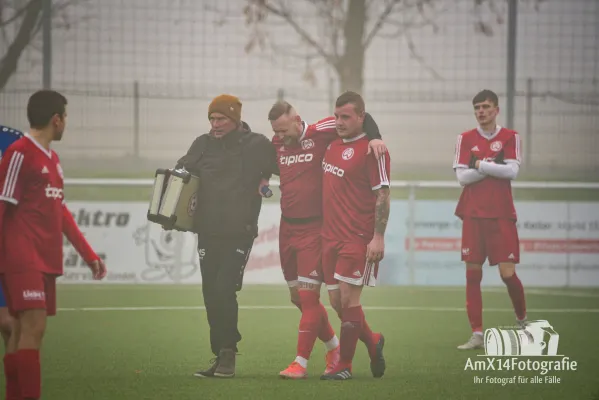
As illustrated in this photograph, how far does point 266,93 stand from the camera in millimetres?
16891

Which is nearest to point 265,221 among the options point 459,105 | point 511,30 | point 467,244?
point 459,105

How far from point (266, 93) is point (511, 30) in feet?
11.0

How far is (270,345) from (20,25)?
786 centimetres

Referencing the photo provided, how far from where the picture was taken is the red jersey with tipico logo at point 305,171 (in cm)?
884

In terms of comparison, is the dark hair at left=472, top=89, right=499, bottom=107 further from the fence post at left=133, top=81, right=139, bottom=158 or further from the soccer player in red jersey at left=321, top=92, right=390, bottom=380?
the fence post at left=133, top=81, right=139, bottom=158

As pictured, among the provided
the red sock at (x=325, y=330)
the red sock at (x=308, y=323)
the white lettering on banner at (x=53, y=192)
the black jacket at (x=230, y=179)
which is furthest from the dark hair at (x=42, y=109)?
the red sock at (x=325, y=330)

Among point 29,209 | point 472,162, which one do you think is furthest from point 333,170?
point 29,209

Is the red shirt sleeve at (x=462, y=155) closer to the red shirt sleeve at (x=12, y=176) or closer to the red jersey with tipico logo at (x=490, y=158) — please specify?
the red jersey with tipico logo at (x=490, y=158)

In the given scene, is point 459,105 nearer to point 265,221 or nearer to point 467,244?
point 265,221

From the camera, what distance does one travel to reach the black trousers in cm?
889

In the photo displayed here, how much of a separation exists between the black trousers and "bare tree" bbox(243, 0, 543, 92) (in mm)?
8176

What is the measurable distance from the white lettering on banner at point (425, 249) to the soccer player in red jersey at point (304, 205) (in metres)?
6.97

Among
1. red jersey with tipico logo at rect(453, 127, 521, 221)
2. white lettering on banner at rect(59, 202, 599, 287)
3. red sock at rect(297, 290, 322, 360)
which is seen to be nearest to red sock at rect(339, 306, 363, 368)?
red sock at rect(297, 290, 322, 360)

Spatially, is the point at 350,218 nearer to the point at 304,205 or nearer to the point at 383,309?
the point at 304,205
